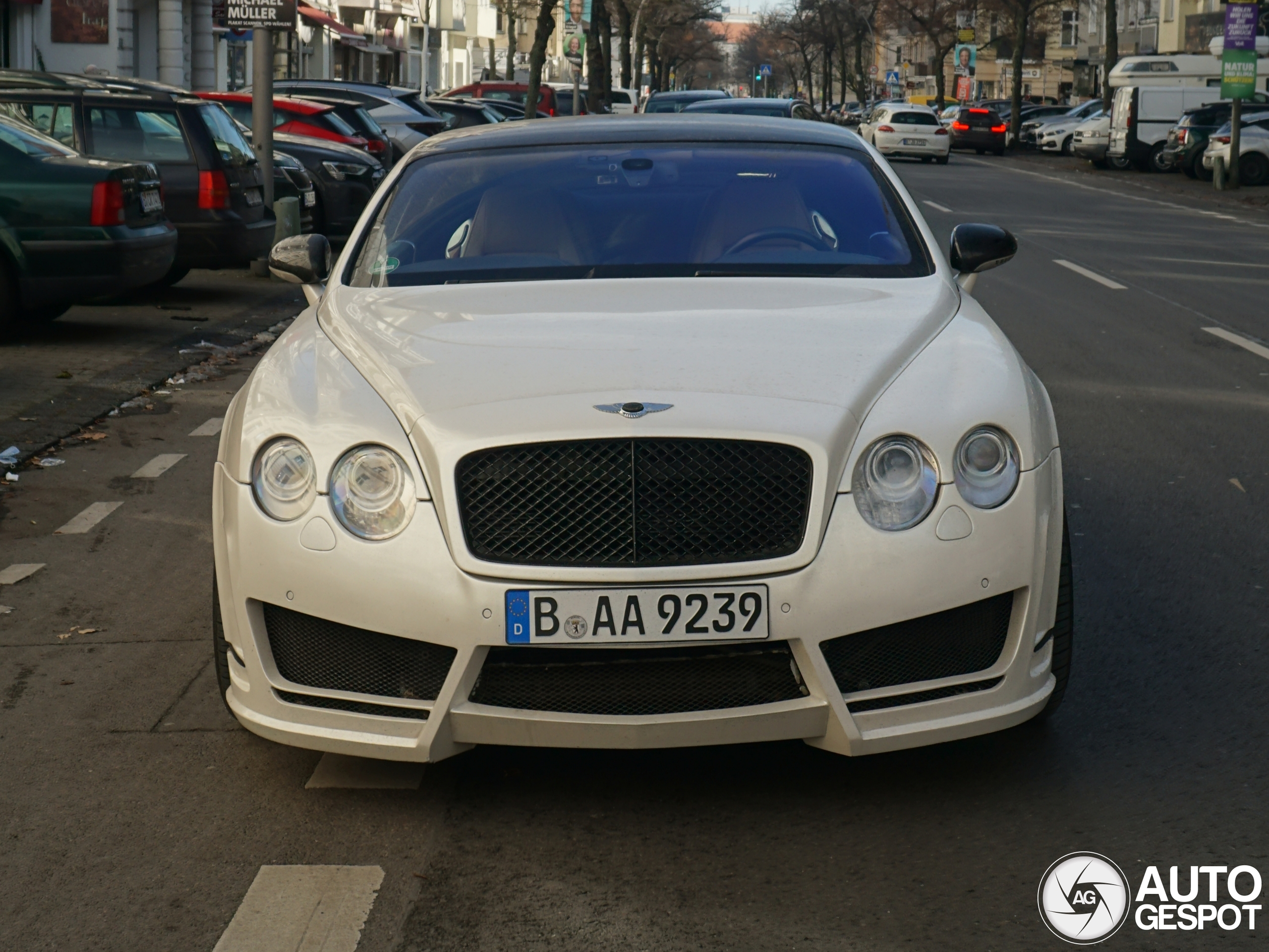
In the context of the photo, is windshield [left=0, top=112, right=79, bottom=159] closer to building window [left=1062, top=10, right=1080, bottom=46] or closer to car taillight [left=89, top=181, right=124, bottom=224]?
car taillight [left=89, top=181, right=124, bottom=224]

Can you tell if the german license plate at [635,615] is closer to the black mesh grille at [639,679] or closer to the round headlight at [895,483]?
the black mesh grille at [639,679]

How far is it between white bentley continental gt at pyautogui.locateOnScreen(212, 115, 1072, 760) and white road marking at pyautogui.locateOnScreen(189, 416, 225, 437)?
4504 mm

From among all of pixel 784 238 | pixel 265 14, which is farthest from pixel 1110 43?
pixel 784 238

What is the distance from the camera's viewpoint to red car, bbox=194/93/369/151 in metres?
18.3

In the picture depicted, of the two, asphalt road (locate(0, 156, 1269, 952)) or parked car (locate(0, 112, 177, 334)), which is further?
parked car (locate(0, 112, 177, 334))

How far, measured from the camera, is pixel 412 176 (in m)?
Answer: 5.36

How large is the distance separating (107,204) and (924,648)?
844 centimetres

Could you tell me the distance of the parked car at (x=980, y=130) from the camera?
55.4m

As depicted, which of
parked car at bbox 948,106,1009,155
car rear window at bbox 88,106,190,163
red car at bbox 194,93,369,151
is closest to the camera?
car rear window at bbox 88,106,190,163

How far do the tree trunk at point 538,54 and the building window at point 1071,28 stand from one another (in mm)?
59937

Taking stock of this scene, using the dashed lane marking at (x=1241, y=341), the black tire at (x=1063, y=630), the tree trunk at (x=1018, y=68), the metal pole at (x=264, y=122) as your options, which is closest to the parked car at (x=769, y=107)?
the metal pole at (x=264, y=122)

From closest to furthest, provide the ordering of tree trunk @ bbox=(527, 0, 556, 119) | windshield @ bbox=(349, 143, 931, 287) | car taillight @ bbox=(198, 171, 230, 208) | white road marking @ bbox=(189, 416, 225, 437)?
1. windshield @ bbox=(349, 143, 931, 287)
2. white road marking @ bbox=(189, 416, 225, 437)
3. car taillight @ bbox=(198, 171, 230, 208)
4. tree trunk @ bbox=(527, 0, 556, 119)

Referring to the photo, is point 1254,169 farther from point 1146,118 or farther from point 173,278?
point 173,278

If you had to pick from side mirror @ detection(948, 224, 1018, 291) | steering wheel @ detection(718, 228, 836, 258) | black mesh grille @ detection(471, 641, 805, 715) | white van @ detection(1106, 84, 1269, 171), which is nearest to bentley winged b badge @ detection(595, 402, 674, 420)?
black mesh grille @ detection(471, 641, 805, 715)
